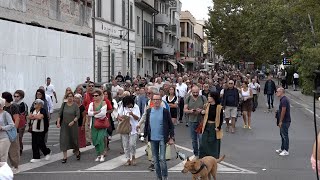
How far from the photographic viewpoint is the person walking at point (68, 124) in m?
12.9

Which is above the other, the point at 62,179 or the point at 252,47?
the point at 252,47

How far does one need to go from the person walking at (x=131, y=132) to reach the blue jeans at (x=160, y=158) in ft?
6.82

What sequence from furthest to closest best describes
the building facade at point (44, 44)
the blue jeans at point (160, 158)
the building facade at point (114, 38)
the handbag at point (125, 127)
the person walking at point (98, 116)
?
the building facade at point (114, 38) → the building facade at point (44, 44) → the person walking at point (98, 116) → the handbag at point (125, 127) → the blue jeans at point (160, 158)

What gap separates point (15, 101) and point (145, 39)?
1608 inches

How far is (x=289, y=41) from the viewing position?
4550cm

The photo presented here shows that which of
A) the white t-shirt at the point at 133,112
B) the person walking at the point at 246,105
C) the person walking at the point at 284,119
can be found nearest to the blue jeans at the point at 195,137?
the white t-shirt at the point at 133,112

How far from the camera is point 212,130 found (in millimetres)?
11406

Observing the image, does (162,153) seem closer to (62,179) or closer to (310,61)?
(62,179)

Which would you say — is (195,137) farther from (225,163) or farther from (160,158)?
(160,158)

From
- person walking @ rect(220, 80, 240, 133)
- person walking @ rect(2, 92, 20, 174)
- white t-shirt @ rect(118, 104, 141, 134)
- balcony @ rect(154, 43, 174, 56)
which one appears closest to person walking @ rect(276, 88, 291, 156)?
white t-shirt @ rect(118, 104, 141, 134)

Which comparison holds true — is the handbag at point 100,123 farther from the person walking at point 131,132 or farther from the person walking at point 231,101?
the person walking at point 231,101

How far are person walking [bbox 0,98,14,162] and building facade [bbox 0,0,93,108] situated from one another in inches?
421

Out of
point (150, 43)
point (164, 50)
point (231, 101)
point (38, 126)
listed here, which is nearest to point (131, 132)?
point (38, 126)

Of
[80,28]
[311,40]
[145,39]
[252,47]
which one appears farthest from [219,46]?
[80,28]
